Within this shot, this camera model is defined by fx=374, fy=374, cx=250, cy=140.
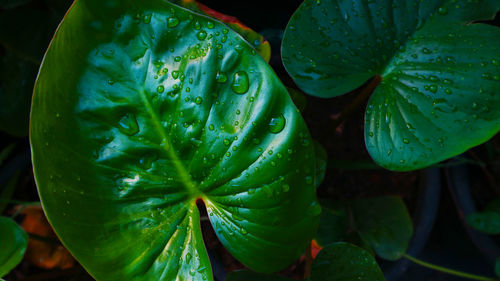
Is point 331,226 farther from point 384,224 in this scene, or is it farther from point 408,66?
point 408,66

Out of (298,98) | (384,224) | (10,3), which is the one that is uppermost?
(10,3)

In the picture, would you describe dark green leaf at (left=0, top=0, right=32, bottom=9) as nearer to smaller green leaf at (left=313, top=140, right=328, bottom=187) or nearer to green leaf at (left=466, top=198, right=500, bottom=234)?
smaller green leaf at (left=313, top=140, right=328, bottom=187)

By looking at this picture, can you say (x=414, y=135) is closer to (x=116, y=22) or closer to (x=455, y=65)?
(x=455, y=65)

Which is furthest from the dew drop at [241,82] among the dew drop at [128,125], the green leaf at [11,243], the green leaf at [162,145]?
the green leaf at [11,243]

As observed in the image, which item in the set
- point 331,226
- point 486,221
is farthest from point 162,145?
point 486,221

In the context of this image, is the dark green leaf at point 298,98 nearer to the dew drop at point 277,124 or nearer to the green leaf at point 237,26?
the green leaf at point 237,26
